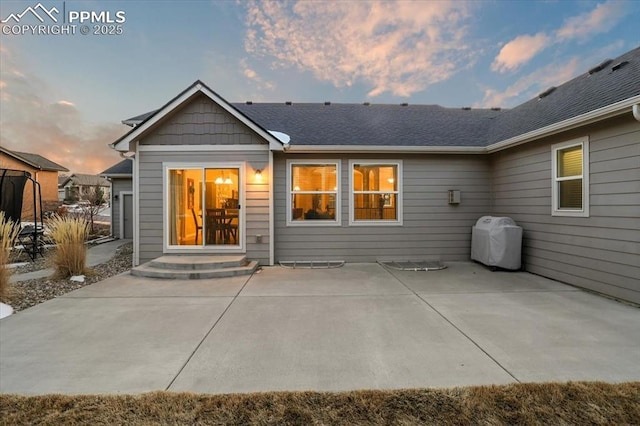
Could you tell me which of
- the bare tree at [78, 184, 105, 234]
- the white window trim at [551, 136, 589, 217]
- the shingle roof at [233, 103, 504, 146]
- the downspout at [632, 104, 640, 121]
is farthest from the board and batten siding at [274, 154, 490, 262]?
the bare tree at [78, 184, 105, 234]

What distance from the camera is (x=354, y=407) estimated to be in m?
2.07

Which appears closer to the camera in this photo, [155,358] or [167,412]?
[167,412]

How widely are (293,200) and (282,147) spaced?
1.41 metres

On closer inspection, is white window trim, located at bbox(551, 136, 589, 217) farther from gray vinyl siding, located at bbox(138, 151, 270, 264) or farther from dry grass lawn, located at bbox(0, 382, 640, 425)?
gray vinyl siding, located at bbox(138, 151, 270, 264)

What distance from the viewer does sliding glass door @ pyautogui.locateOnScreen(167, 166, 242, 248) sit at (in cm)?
715

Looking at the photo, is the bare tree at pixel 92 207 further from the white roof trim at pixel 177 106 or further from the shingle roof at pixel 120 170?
the white roof trim at pixel 177 106

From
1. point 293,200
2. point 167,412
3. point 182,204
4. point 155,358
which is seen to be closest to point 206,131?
point 182,204

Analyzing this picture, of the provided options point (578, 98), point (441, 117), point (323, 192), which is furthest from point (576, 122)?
point (323, 192)

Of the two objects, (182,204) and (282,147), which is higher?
(282,147)

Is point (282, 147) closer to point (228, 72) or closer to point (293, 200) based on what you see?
point (293, 200)

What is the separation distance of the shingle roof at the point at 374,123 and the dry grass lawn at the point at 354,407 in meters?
6.17

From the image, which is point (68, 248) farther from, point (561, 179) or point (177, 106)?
point (561, 179)

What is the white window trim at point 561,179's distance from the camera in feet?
16.9

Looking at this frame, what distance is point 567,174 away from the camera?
18.5 feet
